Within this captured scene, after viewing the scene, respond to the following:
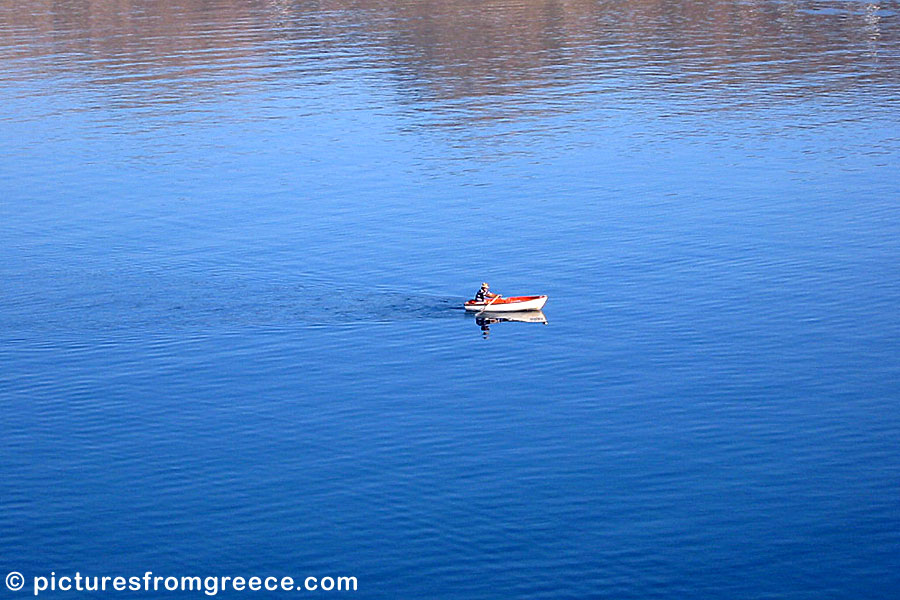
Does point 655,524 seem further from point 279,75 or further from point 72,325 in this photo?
point 279,75

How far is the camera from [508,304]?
57375 millimetres

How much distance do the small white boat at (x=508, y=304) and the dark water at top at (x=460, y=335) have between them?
0.98 meters

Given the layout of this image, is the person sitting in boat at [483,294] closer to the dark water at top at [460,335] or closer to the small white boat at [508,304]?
the small white boat at [508,304]

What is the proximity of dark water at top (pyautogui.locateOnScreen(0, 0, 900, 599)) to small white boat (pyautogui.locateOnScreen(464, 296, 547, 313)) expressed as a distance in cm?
98

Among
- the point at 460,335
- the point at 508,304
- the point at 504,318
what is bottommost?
the point at 460,335

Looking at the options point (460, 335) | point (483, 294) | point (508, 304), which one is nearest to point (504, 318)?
point (508, 304)

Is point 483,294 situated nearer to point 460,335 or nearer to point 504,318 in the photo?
point 504,318

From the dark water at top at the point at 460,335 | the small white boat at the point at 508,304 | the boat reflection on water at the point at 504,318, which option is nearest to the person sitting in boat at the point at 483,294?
the small white boat at the point at 508,304

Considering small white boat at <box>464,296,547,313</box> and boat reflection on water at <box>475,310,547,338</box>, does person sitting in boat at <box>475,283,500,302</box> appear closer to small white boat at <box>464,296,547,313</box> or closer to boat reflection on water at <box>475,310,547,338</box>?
small white boat at <box>464,296,547,313</box>

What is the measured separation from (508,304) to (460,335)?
2.71 meters

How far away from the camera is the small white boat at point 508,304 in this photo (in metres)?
57.2

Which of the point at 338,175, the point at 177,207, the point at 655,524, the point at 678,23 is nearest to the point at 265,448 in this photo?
the point at 655,524

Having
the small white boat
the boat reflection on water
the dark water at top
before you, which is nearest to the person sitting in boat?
the small white boat

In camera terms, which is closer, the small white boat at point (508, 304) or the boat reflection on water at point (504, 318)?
the small white boat at point (508, 304)
